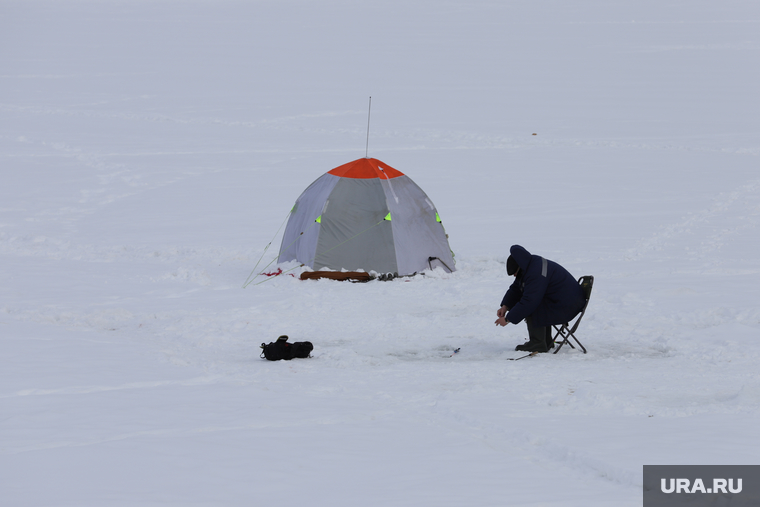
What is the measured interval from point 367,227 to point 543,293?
432 cm

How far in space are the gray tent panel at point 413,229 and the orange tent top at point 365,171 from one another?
0.42 feet

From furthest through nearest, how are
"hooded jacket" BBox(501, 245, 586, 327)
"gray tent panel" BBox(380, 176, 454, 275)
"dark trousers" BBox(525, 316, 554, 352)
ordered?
"gray tent panel" BBox(380, 176, 454, 275) < "dark trousers" BBox(525, 316, 554, 352) < "hooded jacket" BBox(501, 245, 586, 327)

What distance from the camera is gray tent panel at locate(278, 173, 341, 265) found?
37.7 ft

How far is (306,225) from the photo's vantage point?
459 inches

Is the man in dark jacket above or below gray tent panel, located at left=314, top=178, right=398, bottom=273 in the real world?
below

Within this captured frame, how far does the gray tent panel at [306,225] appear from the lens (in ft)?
37.7

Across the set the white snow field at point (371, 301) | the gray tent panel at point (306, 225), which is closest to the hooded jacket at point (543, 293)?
the white snow field at point (371, 301)

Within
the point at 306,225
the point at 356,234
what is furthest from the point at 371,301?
the point at 306,225

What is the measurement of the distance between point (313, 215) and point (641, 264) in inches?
202

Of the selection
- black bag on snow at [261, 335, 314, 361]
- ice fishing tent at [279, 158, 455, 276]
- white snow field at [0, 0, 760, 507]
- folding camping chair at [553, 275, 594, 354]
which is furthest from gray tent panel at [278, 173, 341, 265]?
folding camping chair at [553, 275, 594, 354]

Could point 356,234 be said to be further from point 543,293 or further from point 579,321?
point 579,321

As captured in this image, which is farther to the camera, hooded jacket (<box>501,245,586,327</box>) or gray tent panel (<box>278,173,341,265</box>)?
gray tent panel (<box>278,173,341,265</box>)

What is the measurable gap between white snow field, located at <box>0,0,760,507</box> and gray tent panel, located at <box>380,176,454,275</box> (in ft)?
1.47

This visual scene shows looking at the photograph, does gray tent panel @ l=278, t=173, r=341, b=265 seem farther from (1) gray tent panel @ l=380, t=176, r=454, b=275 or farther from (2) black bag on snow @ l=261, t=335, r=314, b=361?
(2) black bag on snow @ l=261, t=335, r=314, b=361
